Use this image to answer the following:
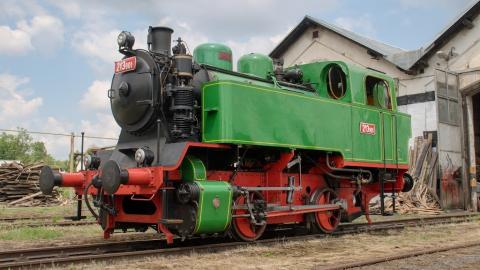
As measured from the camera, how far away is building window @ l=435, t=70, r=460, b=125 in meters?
17.6

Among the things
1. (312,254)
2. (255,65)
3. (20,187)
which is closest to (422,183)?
(255,65)

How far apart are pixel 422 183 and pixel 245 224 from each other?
35.3 ft

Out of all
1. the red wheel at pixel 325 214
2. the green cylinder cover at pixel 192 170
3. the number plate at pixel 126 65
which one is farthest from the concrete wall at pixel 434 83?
the number plate at pixel 126 65

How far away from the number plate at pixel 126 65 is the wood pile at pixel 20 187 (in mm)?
12223

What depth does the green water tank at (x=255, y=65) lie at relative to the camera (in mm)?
9820

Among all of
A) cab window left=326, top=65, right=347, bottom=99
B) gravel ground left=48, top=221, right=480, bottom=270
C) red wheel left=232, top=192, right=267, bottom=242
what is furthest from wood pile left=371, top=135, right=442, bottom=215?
red wheel left=232, top=192, right=267, bottom=242

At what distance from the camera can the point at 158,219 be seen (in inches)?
290

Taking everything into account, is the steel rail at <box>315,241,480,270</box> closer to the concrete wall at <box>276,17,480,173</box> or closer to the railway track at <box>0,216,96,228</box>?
the railway track at <box>0,216,96,228</box>

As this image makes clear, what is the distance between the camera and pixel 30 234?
9.48 metres

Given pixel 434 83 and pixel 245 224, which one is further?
pixel 434 83

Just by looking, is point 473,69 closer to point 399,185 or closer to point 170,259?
point 399,185

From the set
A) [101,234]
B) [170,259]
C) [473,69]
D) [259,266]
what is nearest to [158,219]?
[170,259]

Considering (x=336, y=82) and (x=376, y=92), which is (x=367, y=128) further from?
(x=336, y=82)

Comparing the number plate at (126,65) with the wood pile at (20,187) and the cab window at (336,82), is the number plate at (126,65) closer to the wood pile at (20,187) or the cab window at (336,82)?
the cab window at (336,82)
